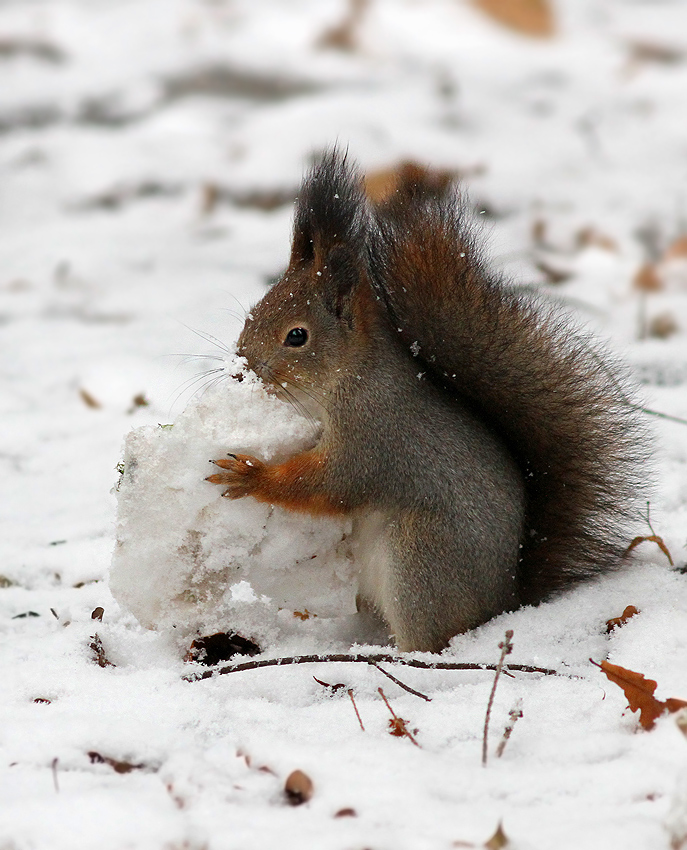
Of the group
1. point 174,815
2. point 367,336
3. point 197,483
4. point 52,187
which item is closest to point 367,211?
point 367,336

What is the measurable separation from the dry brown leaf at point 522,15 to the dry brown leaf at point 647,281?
323 cm

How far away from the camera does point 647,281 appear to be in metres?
3.41

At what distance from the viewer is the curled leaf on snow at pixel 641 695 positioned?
121cm

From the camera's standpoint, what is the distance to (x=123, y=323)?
340 cm

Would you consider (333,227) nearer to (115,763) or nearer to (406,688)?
(406,688)

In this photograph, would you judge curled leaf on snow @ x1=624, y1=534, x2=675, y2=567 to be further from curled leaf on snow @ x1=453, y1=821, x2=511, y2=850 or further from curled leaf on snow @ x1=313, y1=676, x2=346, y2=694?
curled leaf on snow @ x1=453, y1=821, x2=511, y2=850

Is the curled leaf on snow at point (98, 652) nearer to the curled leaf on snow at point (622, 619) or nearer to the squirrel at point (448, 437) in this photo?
the squirrel at point (448, 437)

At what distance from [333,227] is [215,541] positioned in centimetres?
61

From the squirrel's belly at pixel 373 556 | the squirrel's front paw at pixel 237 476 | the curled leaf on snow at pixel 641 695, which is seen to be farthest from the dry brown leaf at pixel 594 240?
the curled leaf on snow at pixel 641 695

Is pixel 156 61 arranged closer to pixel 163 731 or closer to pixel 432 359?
pixel 432 359

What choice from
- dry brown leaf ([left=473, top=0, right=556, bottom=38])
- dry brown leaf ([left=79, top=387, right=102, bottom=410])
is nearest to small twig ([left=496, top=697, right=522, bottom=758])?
dry brown leaf ([left=79, top=387, right=102, bottom=410])

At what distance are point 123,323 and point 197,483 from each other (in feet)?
6.39

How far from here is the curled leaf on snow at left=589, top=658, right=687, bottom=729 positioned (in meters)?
1.21

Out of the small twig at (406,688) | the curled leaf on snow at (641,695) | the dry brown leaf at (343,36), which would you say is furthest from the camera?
the dry brown leaf at (343,36)
